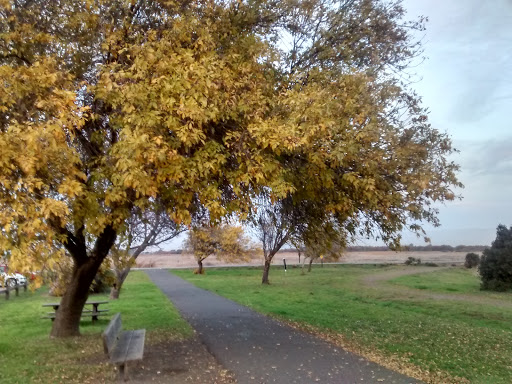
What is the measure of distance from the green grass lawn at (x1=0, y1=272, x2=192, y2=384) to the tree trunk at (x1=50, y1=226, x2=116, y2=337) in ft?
1.10

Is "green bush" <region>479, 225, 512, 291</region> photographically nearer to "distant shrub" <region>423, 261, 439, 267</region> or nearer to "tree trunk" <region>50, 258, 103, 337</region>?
"tree trunk" <region>50, 258, 103, 337</region>

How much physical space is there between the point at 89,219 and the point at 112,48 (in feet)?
9.68

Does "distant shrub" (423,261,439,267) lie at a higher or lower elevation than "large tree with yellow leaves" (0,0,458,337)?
lower

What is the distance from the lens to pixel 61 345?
33.1 feet

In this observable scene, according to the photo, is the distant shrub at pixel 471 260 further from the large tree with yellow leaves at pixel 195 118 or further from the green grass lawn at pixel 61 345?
the large tree with yellow leaves at pixel 195 118

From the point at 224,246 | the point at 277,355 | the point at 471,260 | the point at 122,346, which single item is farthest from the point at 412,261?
the point at 122,346

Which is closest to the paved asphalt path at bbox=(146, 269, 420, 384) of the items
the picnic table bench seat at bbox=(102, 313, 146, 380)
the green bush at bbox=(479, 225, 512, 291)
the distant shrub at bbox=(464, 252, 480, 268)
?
the picnic table bench seat at bbox=(102, 313, 146, 380)

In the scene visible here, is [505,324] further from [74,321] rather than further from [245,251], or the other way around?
[245,251]

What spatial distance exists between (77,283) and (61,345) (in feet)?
4.42

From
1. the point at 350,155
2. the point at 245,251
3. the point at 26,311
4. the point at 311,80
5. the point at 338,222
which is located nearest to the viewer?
the point at 350,155

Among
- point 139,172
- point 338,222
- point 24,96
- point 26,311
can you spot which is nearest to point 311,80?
point 338,222

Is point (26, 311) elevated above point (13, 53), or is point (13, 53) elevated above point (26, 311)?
point (13, 53)

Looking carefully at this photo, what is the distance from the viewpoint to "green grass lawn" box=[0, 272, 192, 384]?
7.66 meters

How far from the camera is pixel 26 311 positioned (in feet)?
58.5
